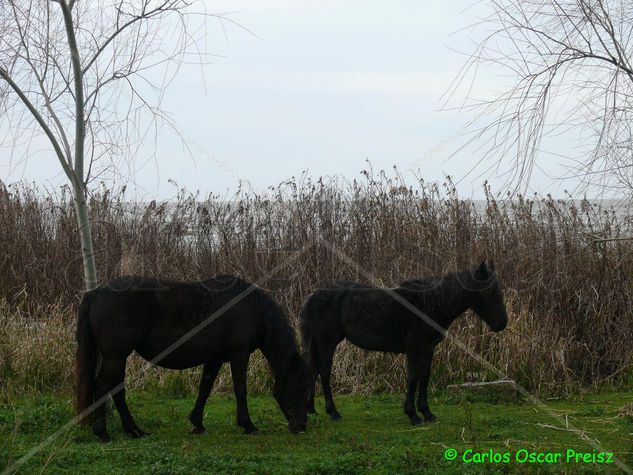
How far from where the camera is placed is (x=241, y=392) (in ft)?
24.0

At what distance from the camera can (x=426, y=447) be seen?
657cm

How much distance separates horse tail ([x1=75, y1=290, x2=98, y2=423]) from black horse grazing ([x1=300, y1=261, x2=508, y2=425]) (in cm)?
222

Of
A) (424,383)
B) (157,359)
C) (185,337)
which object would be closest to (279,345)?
(185,337)

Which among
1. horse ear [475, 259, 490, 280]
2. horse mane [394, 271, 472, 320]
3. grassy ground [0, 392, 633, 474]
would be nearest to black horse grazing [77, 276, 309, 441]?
grassy ground [0, 392, 633, 474]

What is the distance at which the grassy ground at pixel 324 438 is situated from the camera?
597 centimetres

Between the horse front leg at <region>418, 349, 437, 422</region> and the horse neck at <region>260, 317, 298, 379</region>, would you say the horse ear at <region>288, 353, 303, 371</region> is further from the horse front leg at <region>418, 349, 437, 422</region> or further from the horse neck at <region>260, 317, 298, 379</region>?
the horse front leg at <region>418, 349, 437, 422</region>

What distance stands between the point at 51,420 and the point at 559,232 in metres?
7.75

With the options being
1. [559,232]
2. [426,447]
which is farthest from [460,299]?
[559,232]

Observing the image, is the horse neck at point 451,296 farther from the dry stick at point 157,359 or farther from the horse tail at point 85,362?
the horse tail at point 85,362

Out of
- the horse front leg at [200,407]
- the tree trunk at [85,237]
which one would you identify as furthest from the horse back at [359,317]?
the tree trunk at [85,237]

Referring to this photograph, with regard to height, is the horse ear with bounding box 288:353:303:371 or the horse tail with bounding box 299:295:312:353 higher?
the horse tail with bounding box 299:295:312:353

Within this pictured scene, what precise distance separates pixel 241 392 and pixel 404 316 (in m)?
1.96

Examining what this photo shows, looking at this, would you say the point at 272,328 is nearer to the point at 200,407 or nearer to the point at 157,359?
the point at 200,407

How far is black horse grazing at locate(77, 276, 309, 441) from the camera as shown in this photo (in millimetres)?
6855
